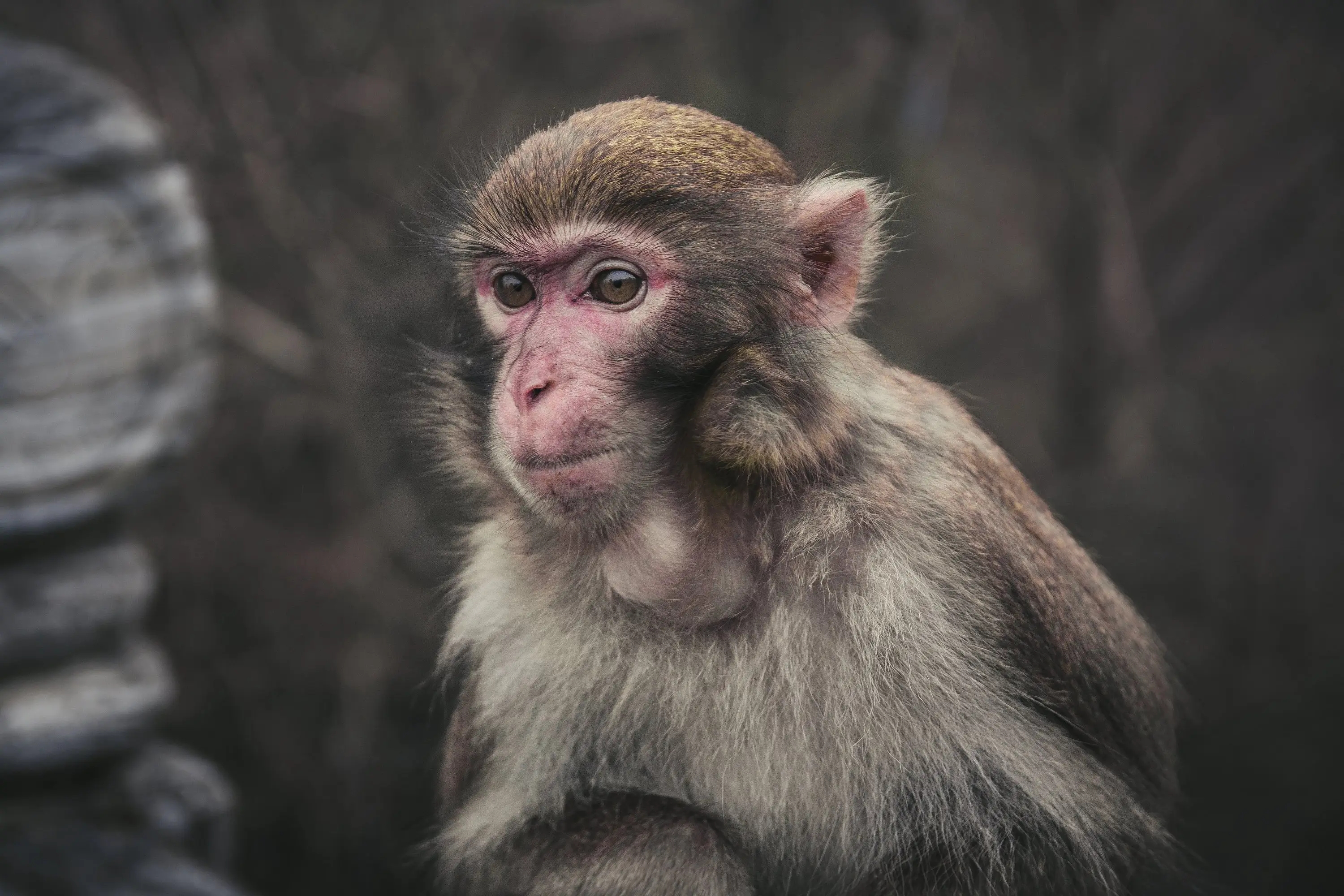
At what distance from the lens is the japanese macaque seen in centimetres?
220

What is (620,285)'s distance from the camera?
2.23 metres

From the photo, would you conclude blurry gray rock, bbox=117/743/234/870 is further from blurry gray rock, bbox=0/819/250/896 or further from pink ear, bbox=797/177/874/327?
pink ear, bbox=797/177/874/327

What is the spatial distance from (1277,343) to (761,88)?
2.91 metres

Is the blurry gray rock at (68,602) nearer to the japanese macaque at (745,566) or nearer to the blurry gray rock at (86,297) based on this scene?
the blurry gray rock at (86,297)

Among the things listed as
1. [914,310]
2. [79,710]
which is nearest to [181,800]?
[79,710]

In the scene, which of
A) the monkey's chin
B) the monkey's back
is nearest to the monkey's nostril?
the monkey's chin

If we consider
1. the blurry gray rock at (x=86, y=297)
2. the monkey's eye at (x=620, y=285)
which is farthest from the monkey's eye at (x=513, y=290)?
the blurry gray rock at (x=86, y=297)

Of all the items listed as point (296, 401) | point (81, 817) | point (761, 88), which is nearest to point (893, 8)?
point (761, 88)

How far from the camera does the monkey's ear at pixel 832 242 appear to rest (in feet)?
7.44

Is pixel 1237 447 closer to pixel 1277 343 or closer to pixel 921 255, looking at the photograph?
pixel 1277 343

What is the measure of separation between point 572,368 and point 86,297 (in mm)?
1635

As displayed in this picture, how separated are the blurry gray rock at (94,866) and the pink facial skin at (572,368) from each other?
1.21m

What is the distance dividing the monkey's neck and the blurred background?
7.04 ft

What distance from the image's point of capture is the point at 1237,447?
630 centimetres
